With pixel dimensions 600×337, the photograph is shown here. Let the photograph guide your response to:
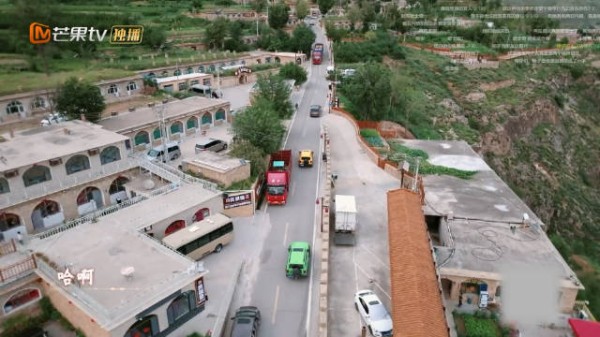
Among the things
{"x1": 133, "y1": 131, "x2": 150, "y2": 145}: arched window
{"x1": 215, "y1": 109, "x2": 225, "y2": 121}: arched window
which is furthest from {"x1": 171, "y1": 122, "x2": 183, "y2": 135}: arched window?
{"x1": 215, "y1": 109, "x2": 225, "y2": 121}: arched window

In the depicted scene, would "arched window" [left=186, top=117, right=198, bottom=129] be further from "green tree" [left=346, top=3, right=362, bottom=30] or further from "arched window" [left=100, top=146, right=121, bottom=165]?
"green tree" [left=346, top=3, right=362, bottom=30]

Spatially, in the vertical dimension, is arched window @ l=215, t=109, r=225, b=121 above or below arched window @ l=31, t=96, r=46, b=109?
below

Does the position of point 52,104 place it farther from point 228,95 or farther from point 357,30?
point 357,30

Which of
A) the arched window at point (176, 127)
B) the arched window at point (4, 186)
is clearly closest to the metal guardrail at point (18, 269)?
the arched window at point (4, 186)

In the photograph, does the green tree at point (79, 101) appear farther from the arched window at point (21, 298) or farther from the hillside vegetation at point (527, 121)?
the hillside vegetation at point (527, 121)

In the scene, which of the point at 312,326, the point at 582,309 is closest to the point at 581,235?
the point at 582,309

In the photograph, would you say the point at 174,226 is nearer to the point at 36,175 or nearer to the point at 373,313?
the point at 36,175
